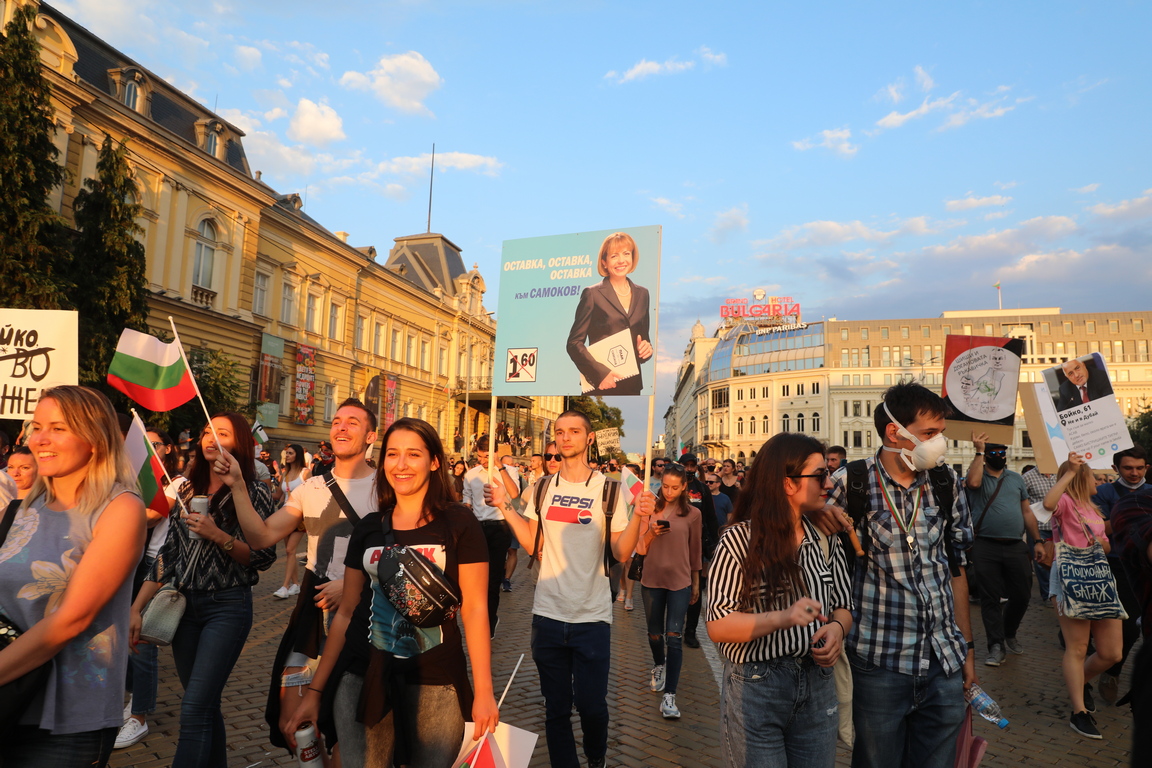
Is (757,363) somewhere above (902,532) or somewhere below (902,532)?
above

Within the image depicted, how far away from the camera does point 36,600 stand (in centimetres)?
233

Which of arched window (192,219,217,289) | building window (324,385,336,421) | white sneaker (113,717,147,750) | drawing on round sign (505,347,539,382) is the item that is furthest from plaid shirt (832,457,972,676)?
building window (324,385,336,421)

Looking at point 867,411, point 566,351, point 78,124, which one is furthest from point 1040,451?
point 867,411

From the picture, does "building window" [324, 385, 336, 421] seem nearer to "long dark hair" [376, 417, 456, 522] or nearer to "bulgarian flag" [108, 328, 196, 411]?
"bulgarian flag" [108, 328, 196, 411]

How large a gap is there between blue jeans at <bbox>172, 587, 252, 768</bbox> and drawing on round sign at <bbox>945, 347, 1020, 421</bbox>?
5.03 meters

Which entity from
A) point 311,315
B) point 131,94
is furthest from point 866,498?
point 311,315

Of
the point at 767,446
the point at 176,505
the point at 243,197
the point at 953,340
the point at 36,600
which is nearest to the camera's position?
the point at 36,600

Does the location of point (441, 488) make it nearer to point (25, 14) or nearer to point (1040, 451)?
point (1040, 451)

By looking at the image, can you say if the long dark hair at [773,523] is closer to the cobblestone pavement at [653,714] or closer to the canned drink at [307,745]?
the canned drink at [307,745]

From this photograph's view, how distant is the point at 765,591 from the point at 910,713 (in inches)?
37.5

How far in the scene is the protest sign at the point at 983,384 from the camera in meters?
5.61

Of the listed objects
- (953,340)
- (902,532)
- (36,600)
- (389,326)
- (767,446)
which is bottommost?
(36,600)

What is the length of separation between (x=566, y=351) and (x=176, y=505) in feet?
13.3

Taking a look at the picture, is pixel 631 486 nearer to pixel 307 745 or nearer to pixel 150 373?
pixel 307 745
